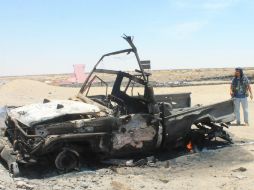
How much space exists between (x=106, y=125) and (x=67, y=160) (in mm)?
857

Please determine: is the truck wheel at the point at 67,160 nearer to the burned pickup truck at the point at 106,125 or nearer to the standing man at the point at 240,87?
the burned pickup truck at the point at 106,125

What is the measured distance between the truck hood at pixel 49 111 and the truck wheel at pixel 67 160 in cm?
60

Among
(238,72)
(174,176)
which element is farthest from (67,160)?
(238,72)

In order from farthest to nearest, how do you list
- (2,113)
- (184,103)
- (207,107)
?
1. (2,113)
2. (184,103)
3. (207,107)

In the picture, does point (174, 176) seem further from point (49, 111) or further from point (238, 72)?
point (238, 72)

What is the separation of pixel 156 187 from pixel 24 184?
1.91 meters

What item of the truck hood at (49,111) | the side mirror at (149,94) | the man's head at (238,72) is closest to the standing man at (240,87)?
the man's head at (238,72)

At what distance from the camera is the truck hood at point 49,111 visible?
26.1ft

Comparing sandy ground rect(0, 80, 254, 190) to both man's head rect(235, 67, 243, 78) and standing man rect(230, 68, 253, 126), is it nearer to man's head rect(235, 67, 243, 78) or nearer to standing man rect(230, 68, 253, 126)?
standing man rect(230, 68, 253, 126)

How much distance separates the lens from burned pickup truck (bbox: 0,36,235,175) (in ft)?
26.0

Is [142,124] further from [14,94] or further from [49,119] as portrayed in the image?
[14,94]

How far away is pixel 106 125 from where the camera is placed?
8375mm

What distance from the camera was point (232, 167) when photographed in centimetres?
868

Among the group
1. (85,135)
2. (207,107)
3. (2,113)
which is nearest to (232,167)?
(207,107)
